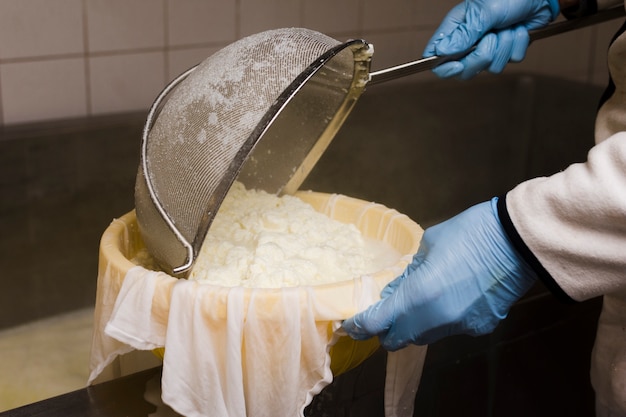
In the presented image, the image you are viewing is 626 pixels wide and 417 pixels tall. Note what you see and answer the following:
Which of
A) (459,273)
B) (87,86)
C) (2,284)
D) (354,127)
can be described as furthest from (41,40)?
(459,273)

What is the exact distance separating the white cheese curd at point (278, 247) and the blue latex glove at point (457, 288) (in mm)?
123

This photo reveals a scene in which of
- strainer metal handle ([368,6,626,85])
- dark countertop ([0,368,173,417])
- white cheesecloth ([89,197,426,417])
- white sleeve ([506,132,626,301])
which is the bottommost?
dark countertop ([0,368,173,417])

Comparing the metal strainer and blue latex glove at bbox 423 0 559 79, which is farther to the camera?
blue latex glove at bbox 423 0 559 79

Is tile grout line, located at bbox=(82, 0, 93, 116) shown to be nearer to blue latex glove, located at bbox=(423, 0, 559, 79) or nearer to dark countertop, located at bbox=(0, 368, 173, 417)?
blue latex glove, located at bbox=(423, 0, 559, 79)

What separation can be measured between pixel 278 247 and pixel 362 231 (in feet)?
0.67

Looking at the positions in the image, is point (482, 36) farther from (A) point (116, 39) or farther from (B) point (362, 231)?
(A) point (116, 39)

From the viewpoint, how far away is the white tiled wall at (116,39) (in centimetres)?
160

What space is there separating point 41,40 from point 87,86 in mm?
144

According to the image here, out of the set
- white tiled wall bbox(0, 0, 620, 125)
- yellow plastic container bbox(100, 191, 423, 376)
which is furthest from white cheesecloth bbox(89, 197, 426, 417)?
white tiled wall bbox(0, 0, 620, 125)

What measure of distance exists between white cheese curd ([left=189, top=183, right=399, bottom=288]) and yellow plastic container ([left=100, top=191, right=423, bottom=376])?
0.03 meters

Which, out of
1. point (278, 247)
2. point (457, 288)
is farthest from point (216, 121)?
point (457, 288)

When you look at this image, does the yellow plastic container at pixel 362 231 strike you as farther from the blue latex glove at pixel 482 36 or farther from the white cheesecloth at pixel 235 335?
the blue latex glove at pixel 482 36

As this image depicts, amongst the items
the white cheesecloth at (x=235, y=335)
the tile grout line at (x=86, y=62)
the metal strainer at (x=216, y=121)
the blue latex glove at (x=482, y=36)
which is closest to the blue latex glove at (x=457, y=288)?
the white cheesecloth at (x=235, y=335)

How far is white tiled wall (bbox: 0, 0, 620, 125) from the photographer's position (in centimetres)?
160
